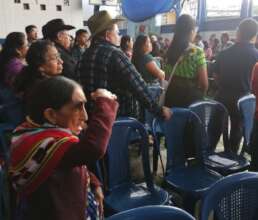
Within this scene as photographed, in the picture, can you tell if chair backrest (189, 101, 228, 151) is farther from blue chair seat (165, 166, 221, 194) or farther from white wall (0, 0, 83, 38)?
white wall (0, 0, 83, 38)

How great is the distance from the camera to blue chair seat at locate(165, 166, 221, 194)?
200 centimetres

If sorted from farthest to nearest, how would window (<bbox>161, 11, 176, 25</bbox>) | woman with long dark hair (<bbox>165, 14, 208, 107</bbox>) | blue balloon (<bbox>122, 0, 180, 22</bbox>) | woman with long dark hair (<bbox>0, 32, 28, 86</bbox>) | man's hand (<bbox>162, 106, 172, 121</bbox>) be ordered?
window (<bbox>161, 11, 176, 25</bbox>) → blue balloon (<bbox>122, 0, 180, 22</bbox>) → woman with long dark hair (<bbox>0, 32, 28, 86</bbox>) → woman with long dark hair (<bbox>165, 14, 208, 107</bbox>) → man's hand (<bbox>162, 106, 172, 121</bbox>)

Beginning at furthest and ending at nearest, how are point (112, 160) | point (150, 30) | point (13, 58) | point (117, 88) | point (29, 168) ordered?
1. point (150, 30)
2. point (13, 58)
3. point (117, 88)
4. point (112, 160)
5. point (29, 168)

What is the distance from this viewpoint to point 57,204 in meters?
1.01

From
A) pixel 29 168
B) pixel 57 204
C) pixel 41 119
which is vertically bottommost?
pixel 57 204

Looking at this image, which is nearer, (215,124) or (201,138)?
(201,138)

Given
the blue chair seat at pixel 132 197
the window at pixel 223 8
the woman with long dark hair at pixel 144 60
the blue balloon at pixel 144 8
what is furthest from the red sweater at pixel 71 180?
the window at pixel 223 8

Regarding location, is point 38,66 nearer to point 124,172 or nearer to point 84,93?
point 84,93

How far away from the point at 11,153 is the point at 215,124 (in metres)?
1.77

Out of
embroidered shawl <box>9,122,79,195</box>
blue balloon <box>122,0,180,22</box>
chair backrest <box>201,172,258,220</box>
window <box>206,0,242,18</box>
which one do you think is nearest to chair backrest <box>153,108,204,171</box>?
chair backrest <box>201,172,258,220</box>

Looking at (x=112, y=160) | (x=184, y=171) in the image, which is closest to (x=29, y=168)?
(x=112, y=160)

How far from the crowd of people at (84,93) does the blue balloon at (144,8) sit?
2.43 feet

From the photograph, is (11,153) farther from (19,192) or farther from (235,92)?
(235,92)

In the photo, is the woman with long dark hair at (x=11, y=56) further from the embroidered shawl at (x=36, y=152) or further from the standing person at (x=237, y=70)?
the embroidered shawl at (x=36, y=152)
